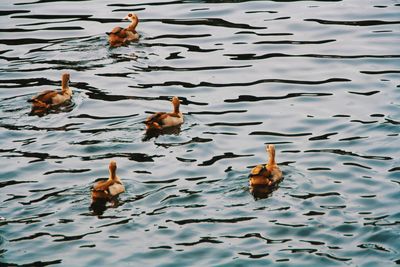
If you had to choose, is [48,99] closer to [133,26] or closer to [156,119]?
[156,119]

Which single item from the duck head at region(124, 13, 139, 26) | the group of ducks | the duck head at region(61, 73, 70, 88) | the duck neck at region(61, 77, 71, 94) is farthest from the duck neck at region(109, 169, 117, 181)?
the duck head at region(124, 13, 139, 26)

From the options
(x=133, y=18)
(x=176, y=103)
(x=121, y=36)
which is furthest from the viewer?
(x=133, y=18)

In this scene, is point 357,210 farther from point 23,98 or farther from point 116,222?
point 23,98

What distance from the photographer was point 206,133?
72.1 feet

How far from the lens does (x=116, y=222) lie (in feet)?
58.9

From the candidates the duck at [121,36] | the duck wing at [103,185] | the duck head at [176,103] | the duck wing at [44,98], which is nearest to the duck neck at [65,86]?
the duck wing at [44,98]

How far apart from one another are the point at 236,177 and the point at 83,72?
715cm

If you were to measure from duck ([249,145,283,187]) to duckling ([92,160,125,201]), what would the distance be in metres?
2.22

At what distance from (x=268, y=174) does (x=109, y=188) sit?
2.70 m

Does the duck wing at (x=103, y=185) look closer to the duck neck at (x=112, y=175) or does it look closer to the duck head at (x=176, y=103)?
the duck neck at (x=112, y=175)

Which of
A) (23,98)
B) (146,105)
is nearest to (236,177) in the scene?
(146,105)

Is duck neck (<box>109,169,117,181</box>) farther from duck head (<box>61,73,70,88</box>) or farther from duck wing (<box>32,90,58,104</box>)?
duck head (<box>61,73,70,88</box>)

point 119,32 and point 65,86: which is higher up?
point 119,32

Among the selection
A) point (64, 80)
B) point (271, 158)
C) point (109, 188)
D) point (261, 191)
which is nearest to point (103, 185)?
point (109, 188)
